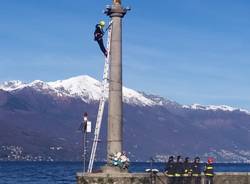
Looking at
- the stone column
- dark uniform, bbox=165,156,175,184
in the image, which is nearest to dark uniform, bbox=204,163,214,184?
dark uniform, bbox=165,156,175,184

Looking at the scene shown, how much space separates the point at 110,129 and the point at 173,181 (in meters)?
5.45

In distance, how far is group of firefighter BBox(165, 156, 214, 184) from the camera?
154 ft

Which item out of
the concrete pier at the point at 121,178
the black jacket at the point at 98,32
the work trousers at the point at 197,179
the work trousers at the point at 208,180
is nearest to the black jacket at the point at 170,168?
the concrete pier at the point at 121,178

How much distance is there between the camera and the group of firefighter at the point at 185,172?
154 ft

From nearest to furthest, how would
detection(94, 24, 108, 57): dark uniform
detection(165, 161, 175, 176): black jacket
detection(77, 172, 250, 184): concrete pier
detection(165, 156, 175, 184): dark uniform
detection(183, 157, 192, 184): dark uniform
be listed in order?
detection(77, 172, 250, 184): concrete pier, detection(165, 156, 175, 184): dark uniform, detection(165, 161, 175, 176): black jacket, detection(183, 157, 192, 184): dark uniform, detection(94, 24, 108, 57): dark uniform

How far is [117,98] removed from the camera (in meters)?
47.9

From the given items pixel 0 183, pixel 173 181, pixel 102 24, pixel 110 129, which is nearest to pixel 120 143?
pixel 110 129

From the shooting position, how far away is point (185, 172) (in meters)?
47.6

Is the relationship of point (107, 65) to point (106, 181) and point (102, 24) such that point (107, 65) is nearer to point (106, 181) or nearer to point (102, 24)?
point (102, 24)

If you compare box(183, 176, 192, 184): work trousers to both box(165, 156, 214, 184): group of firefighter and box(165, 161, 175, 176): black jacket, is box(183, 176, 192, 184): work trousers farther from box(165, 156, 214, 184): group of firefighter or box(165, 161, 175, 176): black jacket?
box(165, 161, 175, 176): black jacket

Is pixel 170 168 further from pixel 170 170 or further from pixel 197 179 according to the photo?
pixel 197 179

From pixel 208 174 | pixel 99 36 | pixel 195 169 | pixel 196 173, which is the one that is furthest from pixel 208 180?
pixel 99 36

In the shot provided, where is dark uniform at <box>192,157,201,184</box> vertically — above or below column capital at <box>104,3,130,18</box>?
below

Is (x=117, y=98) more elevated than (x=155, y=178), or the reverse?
(x=117, y=98)
